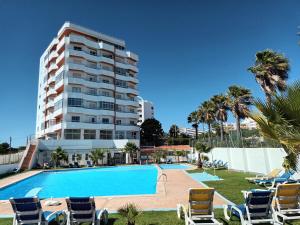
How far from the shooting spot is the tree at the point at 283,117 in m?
4.39

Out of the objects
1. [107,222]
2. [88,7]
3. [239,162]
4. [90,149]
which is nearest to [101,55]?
[90,149]

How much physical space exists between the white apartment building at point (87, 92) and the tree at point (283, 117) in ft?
124

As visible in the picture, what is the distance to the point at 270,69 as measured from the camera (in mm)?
26422

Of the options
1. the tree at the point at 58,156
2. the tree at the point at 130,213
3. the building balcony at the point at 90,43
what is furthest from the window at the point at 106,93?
the tree at the point at 130,213

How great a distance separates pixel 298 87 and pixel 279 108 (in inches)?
19.7

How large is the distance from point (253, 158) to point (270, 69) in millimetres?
10504

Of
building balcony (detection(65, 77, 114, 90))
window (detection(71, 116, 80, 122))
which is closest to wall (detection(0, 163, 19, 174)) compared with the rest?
window (detection(71, 116, 80, 122))

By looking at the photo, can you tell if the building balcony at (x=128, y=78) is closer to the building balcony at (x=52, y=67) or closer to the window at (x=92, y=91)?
the window at (x=92, y=91)

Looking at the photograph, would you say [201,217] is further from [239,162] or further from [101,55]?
[101,55]

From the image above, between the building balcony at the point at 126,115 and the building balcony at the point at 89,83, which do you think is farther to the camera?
the building balcony at the point at 126,115

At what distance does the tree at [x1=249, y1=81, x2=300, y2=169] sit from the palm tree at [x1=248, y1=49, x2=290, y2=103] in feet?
76.7

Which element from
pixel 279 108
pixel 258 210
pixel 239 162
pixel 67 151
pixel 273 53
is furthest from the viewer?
pixel 67 151

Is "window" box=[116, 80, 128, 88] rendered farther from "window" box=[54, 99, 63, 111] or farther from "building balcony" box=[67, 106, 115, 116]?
"window" box=[54, 99, 63, 111]

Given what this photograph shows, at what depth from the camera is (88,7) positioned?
19.6 m
